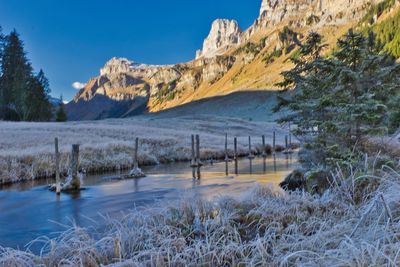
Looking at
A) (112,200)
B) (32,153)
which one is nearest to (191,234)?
(112,200)

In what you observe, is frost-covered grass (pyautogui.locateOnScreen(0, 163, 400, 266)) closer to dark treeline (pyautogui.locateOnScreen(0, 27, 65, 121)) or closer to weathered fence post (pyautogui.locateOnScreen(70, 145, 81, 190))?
weathered fence post (pyautogui.locateOnScreen(70, 145, 81, 190))

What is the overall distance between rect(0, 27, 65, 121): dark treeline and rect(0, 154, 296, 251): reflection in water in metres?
45.4


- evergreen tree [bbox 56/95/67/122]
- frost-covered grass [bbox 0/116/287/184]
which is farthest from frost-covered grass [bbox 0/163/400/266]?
evergreen tree [bbox 56/95/67/122]

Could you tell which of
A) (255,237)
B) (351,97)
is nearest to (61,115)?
(351,97)

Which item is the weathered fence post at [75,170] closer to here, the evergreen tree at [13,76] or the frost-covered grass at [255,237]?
the frost-covered grass at [255,237]

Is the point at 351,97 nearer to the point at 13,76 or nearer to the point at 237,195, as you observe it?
the point at 237,195

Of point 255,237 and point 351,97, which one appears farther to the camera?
point 351,97

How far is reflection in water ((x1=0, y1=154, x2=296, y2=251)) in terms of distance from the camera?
1071cm

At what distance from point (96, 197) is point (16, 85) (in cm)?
5122

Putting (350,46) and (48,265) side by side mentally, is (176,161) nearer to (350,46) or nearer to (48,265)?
(350,46)

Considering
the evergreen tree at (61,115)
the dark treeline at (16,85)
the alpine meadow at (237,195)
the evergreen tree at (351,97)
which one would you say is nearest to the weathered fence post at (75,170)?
the alpine meadow at (237,195)

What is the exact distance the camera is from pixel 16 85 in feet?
193

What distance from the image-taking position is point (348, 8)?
19625cm

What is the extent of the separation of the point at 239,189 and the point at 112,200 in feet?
19.0
